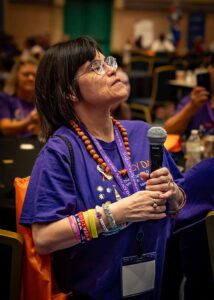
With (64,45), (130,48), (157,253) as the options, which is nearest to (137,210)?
(157,253)

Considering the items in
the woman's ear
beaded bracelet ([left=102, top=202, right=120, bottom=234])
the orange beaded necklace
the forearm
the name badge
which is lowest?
the name badge

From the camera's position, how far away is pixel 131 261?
1452 millimetres

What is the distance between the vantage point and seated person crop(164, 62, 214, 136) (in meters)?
2.87

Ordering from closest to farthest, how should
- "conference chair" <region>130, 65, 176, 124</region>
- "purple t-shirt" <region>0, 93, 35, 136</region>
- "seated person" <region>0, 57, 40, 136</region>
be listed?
"seated person" <region>0, 57, 40, 136</region> < "purple t-shirt" <region>0, 93, 35, 136</region> < "conference chair" <region>130, 65, 176, 124</region>

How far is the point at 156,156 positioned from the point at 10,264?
0.55m

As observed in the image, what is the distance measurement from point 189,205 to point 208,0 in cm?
1344

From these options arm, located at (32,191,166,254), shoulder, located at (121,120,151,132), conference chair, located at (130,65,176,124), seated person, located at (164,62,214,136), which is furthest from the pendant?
conference chair, located at (130,65,176,124)

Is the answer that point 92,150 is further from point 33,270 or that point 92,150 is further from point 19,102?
point 19,102

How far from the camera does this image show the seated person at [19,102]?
3.28 metres

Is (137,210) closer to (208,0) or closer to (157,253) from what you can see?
(157,253)

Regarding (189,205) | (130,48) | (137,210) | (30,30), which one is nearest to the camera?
(137,210)

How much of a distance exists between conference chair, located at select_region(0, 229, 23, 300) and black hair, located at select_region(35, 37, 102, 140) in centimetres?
37

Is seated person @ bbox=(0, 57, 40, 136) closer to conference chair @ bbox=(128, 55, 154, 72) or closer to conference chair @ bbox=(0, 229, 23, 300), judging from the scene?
conference chair @ bbox=(0, 229, 23, 300)

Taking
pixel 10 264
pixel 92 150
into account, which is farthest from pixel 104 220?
pixel 10 264
